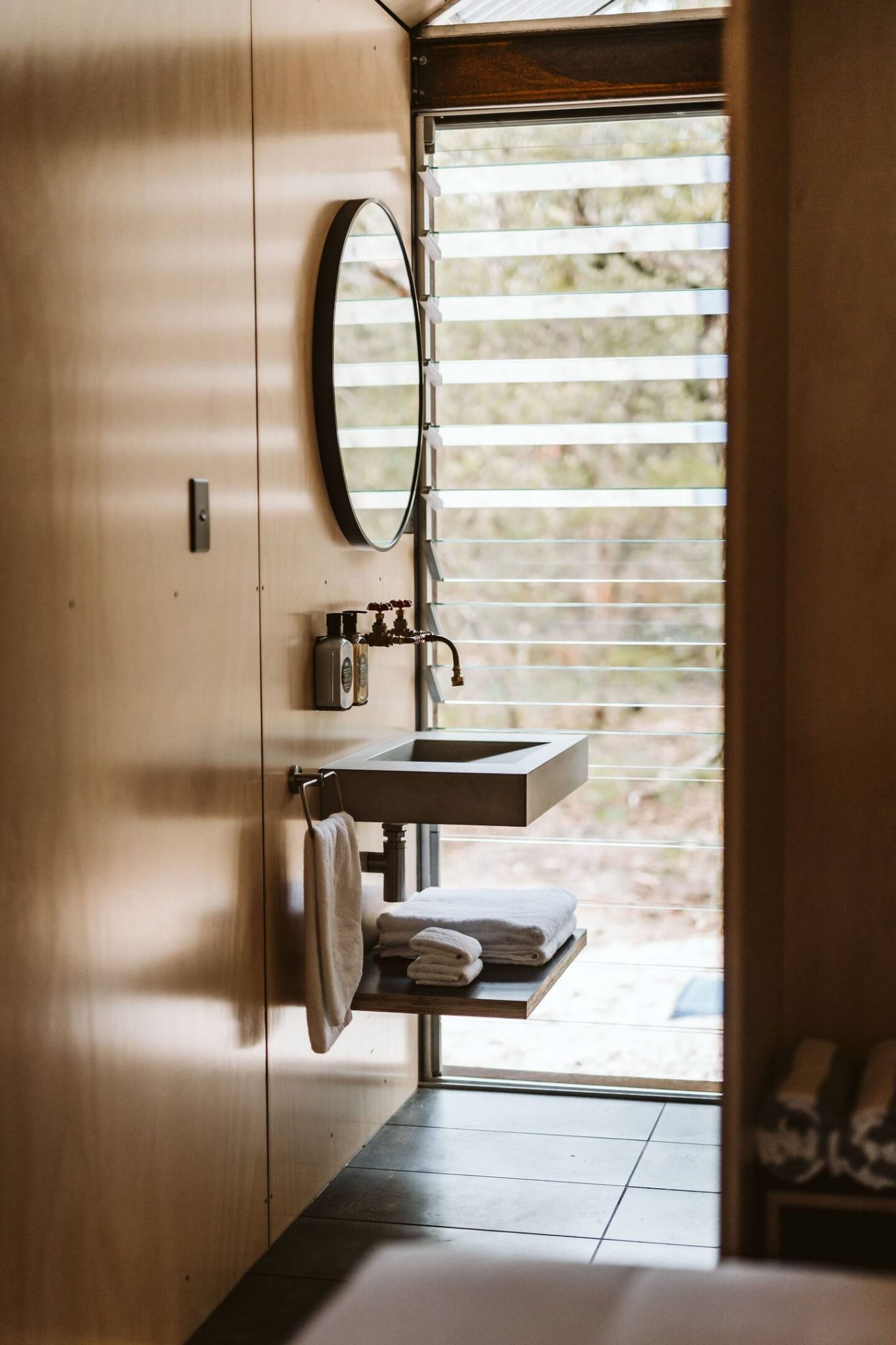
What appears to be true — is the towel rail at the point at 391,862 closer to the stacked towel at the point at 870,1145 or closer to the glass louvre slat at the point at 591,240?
the glass louvre slat at the point at 591,240

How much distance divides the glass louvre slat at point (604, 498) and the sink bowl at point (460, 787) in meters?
0.44

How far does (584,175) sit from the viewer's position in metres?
3.55

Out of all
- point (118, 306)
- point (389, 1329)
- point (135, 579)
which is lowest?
point (389, 1329)

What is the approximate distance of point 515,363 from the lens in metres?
3.58

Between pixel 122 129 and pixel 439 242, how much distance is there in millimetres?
1663

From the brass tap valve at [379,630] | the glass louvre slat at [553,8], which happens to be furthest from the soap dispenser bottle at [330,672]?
the glass louvre slat at [553,8]

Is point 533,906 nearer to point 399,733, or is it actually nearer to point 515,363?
point 399,733

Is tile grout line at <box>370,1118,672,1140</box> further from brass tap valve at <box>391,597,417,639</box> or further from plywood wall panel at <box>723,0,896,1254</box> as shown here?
plywood wall panel at <box>723,0,896,1254</box>

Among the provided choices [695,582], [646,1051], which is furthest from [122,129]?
[646,1051]

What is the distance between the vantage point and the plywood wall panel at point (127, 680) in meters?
1.78

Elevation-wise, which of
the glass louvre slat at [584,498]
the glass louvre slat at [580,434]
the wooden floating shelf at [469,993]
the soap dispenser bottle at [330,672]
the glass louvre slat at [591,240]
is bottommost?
the wooden floating shelf at [469,993]

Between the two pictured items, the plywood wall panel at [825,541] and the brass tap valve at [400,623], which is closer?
the plywood wall panel at [825,541]

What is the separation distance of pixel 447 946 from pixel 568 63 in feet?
6.95

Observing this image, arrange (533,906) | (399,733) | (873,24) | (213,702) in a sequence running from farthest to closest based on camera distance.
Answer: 1. (399,733)
2. (533,906)
3. (213,702)
4. (873,24)
